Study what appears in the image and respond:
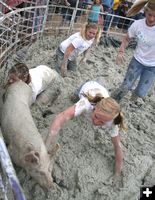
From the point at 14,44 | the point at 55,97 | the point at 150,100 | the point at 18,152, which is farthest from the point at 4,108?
the point at 150,100

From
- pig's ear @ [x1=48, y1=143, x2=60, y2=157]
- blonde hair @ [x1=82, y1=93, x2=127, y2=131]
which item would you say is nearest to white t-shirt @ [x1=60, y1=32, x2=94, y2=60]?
blonde hair @ [x1=82, y1=93, x2=127, y2=131]

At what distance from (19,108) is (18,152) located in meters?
0.64

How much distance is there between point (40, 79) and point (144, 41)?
146 centimetres

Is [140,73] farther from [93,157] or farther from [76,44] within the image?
[93,157]

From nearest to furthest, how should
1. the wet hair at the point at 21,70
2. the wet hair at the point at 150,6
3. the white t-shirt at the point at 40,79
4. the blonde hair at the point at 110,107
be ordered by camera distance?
1. the blonde hair at the point at 110,107
2. the wet hair at the point at 150,6
3. the wet hair at the point at 21,70
4. the white t-shirt at the point at 40,79

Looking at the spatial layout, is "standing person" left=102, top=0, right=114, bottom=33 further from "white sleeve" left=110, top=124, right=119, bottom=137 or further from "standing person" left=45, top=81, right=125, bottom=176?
"white sleeve" left=110, top=124, right=119, bottom=137

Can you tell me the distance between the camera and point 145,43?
15.8ft

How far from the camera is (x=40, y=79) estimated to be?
5.11 metres

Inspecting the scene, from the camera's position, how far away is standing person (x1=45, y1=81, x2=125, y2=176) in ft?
12.1

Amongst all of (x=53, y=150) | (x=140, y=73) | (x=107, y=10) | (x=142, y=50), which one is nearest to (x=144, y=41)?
(x=142, y=50)

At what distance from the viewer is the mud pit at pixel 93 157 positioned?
13.0ft

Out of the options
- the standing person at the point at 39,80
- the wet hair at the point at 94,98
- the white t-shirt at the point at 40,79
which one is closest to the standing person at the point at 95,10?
the standing person at the point at 39,80

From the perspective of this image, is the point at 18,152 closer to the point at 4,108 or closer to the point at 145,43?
the point at 4,108

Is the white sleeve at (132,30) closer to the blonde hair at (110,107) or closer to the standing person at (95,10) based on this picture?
the blonde hair at (110,107)
